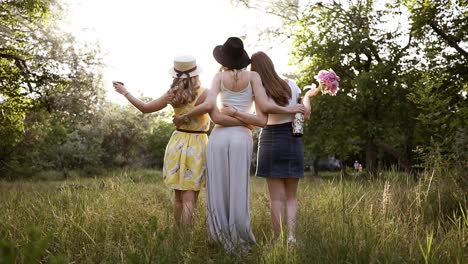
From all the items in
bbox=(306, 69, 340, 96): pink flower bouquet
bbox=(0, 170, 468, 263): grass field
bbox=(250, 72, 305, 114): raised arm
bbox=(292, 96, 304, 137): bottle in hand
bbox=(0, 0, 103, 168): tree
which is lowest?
bbox=(0, 170, 468, 263): grass field

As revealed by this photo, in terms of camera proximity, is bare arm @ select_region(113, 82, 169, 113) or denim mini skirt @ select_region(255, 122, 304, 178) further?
bare arm @ select_region(113, 82, 169, 113)

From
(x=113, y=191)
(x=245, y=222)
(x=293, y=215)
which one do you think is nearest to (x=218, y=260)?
(x=245, y=222)

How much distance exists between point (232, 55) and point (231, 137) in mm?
800

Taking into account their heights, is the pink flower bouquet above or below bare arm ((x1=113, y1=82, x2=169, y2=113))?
above

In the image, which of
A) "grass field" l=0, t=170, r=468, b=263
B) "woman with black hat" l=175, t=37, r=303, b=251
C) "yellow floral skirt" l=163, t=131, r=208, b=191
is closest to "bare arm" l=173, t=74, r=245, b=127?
"woman with black hat" l=175, t=37, r=303, b=251

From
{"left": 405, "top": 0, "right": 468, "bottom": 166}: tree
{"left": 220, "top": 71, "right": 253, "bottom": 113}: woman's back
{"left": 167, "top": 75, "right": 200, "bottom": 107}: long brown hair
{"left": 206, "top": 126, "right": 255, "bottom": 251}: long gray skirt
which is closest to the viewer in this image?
{"left": 206, "top": 126, "right": 255, "bottom": 251}: long gray skirt

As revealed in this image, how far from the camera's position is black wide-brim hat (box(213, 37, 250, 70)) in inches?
Result: 173

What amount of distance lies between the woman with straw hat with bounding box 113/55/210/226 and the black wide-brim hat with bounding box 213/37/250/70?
0.50 metres

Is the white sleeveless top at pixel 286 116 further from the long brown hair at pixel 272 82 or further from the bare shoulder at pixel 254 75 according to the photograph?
the bare shoulder at pixel 254 75

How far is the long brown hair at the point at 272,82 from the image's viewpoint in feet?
14.9

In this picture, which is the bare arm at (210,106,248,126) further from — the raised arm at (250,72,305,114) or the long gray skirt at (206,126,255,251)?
the raised arm at (250,72,305,114)

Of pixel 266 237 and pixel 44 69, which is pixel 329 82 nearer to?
pixel 266 237

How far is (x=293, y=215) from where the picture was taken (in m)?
4.65

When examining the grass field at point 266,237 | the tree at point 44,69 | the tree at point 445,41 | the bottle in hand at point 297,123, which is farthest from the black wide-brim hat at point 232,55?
the tree at point 44,69
